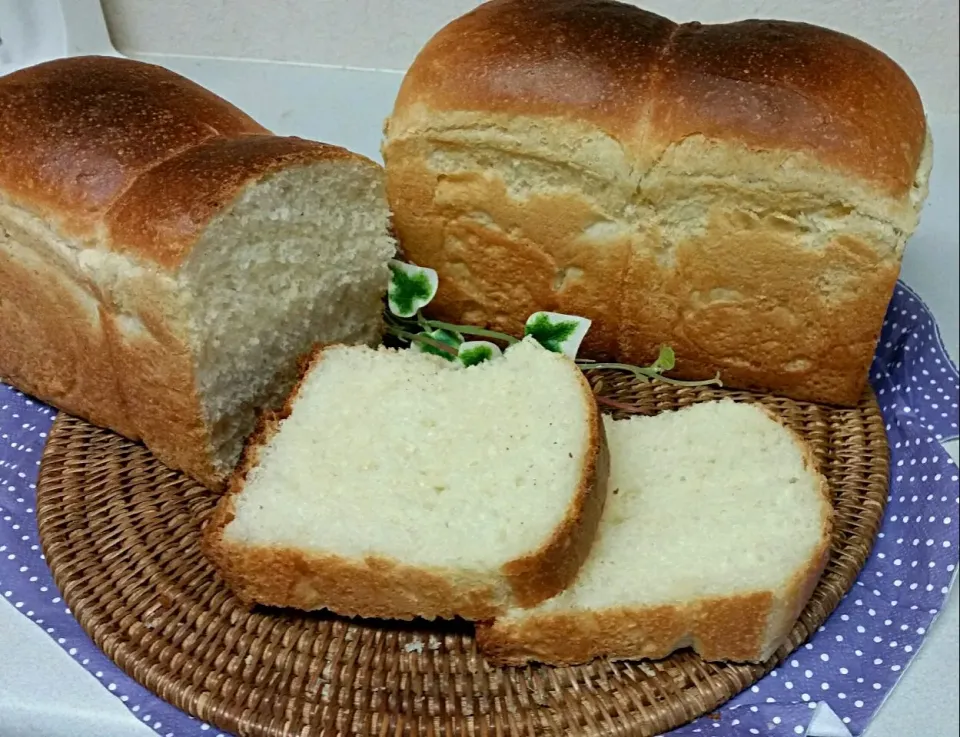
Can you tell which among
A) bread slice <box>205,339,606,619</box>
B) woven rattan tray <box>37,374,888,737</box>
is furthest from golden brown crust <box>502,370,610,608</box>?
woven rattan tray <box>37,374,888,737</box>

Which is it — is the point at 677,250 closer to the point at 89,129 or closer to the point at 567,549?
the point at 567,549

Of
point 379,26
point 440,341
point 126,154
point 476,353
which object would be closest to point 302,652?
point 476,353

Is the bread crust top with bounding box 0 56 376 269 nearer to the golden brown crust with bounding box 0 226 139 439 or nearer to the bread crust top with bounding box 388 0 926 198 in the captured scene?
the golden brown crust with bounding box 0 226 139 439

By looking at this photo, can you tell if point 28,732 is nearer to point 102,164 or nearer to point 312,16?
point 102,164

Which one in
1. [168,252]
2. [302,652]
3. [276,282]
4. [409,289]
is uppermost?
[168,252]

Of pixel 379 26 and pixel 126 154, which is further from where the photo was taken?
pixel 379 26

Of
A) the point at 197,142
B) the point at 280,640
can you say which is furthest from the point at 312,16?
the point at 280,640

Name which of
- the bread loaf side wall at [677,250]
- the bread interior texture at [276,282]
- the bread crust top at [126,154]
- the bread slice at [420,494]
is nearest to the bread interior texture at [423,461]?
the bread slice at [420,494]
